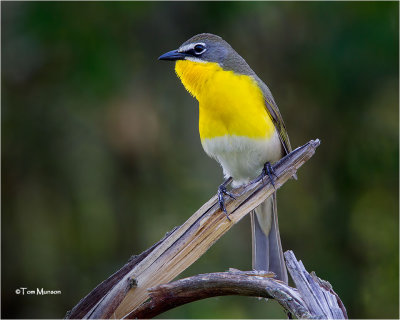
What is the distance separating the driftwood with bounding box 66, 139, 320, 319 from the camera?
3.90 meters

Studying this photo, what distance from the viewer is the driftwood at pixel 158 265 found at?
12.8 feet

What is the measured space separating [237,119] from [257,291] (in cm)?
184

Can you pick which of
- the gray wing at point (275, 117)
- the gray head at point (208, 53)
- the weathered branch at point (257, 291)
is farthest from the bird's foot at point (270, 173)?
the gray head at point (208, 53)

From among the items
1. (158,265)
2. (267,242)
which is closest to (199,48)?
(267,242)

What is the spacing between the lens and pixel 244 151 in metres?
5.15

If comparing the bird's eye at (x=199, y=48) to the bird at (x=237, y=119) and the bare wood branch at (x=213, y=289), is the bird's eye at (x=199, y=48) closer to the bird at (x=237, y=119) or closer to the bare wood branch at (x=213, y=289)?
the bird at (x=237, y=119)

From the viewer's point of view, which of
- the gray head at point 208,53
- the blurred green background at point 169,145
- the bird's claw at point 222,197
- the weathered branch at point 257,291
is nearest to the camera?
the weathered branch at point 257,291

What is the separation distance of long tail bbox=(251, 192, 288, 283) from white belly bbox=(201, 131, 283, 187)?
15.6 inches

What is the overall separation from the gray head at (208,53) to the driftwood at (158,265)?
1294 millimetres

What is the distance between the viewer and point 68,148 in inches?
282

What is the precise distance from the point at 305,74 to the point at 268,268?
9.34 feet

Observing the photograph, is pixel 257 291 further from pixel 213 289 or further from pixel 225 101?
pixel 225 101

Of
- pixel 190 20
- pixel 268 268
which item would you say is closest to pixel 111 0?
pixel 190 20

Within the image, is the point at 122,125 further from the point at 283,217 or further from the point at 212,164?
the point at 283,217
